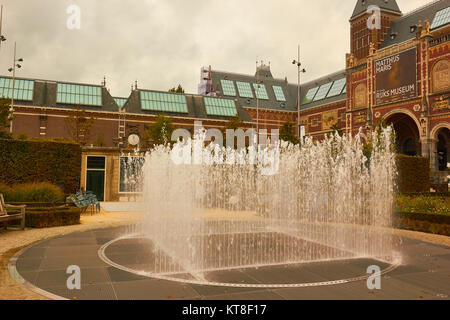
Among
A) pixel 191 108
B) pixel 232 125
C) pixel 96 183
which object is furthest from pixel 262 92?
pixel 96 183

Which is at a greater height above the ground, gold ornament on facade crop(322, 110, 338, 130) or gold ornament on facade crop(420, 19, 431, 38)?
gold ornament on facade crop(420, 19, 431, 38)

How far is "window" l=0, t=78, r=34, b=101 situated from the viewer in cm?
3444

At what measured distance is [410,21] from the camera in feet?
117

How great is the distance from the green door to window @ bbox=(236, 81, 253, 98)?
3255 cm

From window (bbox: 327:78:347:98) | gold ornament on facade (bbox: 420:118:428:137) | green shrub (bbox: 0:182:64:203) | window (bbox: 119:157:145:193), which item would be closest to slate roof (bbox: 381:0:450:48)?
window (bbox: 327:78:347:98)

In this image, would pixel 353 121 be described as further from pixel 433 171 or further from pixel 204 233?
pixel 204 233

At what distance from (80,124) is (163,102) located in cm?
1042

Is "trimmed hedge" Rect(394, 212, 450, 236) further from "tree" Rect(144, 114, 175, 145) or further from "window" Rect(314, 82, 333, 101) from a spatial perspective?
"window" Rect(314, 82, 333, 101)

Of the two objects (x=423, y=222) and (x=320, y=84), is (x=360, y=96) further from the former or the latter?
(x=423, y=222)

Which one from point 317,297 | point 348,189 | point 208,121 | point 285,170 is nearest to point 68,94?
point 208,121

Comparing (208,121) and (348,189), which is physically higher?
(208,121)

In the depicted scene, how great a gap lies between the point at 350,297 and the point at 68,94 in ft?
125

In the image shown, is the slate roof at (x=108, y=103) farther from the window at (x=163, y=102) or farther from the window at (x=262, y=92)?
the window at (x=262, y=92)

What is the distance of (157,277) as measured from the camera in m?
5.73
